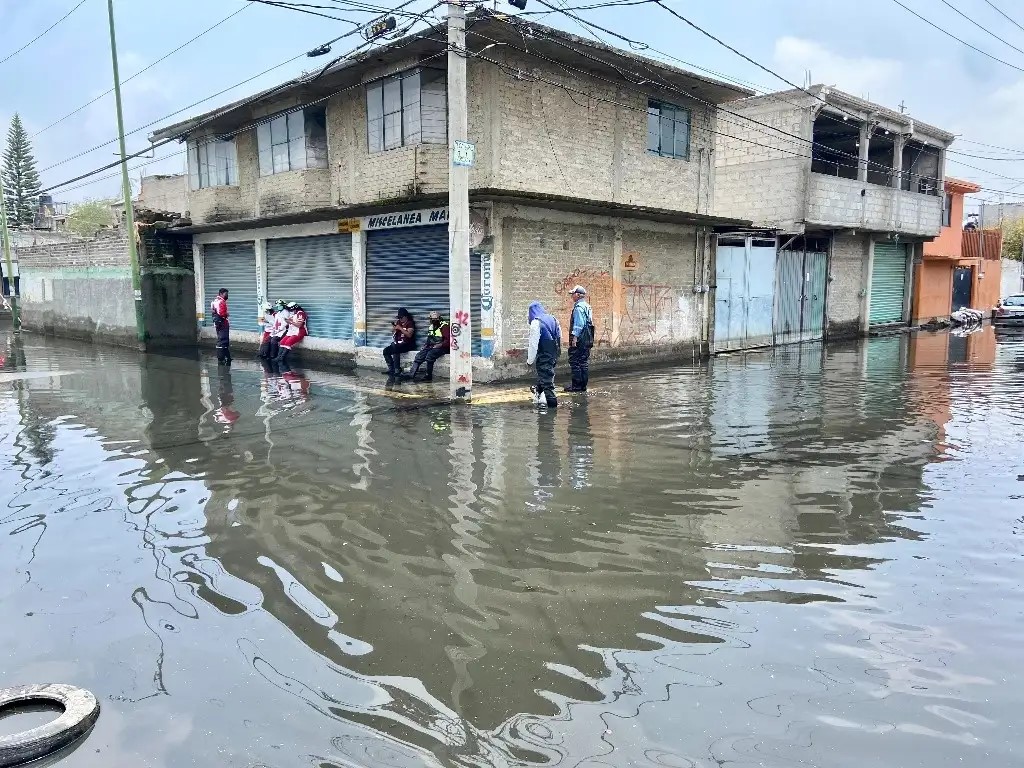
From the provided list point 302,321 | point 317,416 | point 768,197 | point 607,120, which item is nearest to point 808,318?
point 768,197

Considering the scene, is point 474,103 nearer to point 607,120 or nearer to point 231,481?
point 607,120

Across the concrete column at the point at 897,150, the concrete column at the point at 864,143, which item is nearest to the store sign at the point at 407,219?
the concrete column at the point at 864,143

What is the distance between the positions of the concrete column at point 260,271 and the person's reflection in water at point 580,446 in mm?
11905

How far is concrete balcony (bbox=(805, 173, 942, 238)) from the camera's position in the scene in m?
23.5

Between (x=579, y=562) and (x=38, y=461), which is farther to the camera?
(x=38, y=461)

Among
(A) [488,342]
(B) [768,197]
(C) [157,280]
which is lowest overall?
(A) [488,342]

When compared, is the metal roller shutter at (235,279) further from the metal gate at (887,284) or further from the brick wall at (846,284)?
the metal gate at (887,284)

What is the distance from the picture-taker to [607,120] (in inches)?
653

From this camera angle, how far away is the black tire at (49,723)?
3279 millimetres

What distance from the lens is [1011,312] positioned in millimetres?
31531

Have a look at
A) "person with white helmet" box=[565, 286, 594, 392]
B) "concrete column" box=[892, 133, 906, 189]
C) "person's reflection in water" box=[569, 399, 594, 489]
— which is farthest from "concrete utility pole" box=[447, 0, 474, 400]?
"concrete column" box=[892, 133, 906, 189]

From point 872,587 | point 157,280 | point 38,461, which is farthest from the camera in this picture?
point 157,280

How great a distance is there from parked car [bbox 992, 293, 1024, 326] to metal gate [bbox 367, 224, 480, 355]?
27.5m

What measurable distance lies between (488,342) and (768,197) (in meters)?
13.9
